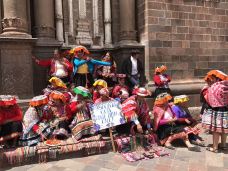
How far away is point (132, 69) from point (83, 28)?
85.9 inches

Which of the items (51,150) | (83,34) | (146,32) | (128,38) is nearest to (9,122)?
(51,150)

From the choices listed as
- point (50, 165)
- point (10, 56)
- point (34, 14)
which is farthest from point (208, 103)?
point (34, 14)

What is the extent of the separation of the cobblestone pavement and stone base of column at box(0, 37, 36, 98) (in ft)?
8.04

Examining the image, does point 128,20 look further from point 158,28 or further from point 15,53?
point 15,53

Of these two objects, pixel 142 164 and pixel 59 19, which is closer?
pixel 142 164

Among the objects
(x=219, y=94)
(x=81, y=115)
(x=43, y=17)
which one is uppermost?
(x=43, y=17)

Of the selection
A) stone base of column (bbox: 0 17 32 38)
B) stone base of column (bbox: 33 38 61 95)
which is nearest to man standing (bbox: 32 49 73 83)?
stone base of column (bbox: 33 38 61 95)

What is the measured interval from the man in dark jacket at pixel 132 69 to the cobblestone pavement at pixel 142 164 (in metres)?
2.90

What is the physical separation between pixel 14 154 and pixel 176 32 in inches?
243

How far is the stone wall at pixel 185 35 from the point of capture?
8336 mm

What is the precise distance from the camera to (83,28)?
28.1 ft

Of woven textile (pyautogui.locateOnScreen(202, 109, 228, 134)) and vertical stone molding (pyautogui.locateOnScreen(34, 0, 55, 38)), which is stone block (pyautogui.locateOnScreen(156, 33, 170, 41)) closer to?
vertical stone molding (pyautogui.locateOnScreen(34, 0, 55, 38))

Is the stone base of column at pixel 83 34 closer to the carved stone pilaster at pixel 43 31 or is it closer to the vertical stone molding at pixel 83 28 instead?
the vertical stone molding at pixel 83 28

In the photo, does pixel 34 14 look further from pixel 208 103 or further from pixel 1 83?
pixel 208 103
